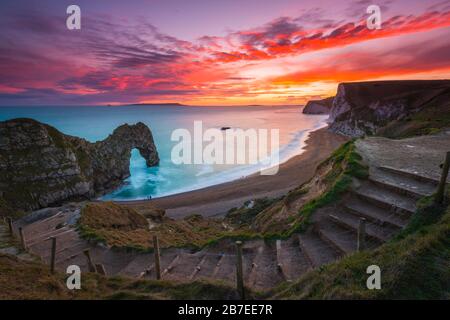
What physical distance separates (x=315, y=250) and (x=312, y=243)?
1.66 feet

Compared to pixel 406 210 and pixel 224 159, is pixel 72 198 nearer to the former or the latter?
pixel 224 159

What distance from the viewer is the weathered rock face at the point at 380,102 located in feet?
191

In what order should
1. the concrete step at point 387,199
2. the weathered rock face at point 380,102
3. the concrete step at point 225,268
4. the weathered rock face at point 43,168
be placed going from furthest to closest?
1. the weathered rock face at point 380,102
2. the weathered rock face at point 43,168
3. the concrete step at point 225,268
4. the concrete step at point 387,199

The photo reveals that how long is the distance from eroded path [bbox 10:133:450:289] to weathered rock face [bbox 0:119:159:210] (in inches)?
829

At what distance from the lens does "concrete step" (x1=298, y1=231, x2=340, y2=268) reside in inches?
328

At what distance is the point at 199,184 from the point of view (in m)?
42.1

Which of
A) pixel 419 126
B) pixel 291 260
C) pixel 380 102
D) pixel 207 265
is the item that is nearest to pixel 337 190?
pixel 291 260

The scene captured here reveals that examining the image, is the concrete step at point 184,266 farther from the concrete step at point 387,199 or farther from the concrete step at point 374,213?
the concrete step at point 387,199

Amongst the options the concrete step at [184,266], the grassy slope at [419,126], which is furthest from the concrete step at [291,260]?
the grassy slope at [419,126]

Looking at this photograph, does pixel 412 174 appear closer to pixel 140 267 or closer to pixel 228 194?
pixel 140 267

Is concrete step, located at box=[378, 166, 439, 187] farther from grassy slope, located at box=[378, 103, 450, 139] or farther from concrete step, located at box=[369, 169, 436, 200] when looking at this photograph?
grassy slope, located at box=[378, 103, 450, 139]
